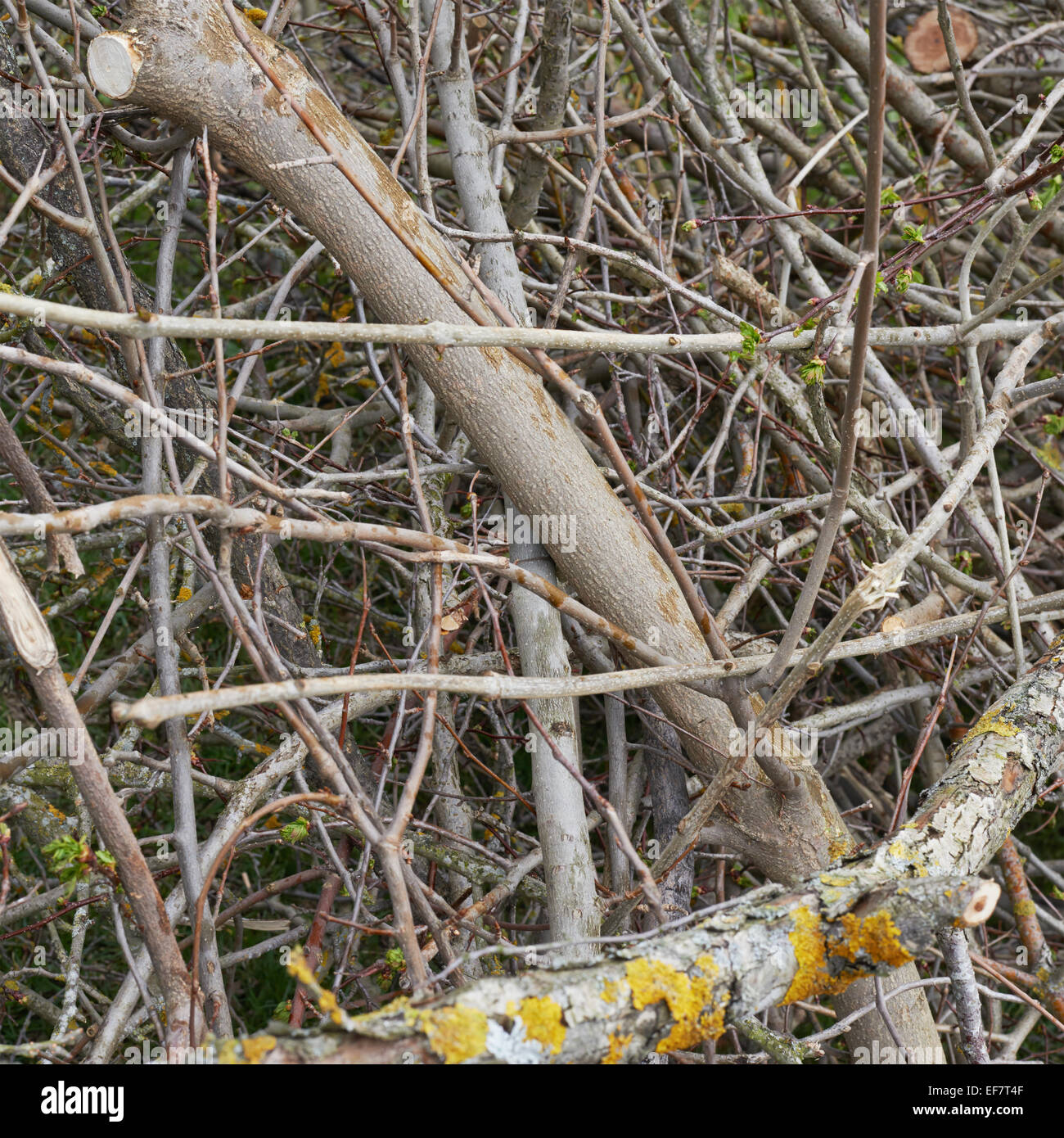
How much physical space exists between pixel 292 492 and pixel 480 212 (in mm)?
1079

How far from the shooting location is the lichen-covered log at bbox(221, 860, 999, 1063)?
3.13 ft

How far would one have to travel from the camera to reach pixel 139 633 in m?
2.98

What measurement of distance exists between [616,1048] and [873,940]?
38 centimetres

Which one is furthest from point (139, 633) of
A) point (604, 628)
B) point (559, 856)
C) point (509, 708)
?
point (604, 628)

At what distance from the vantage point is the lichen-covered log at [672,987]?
955 millimetres

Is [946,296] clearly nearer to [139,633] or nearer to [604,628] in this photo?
[604,628]
